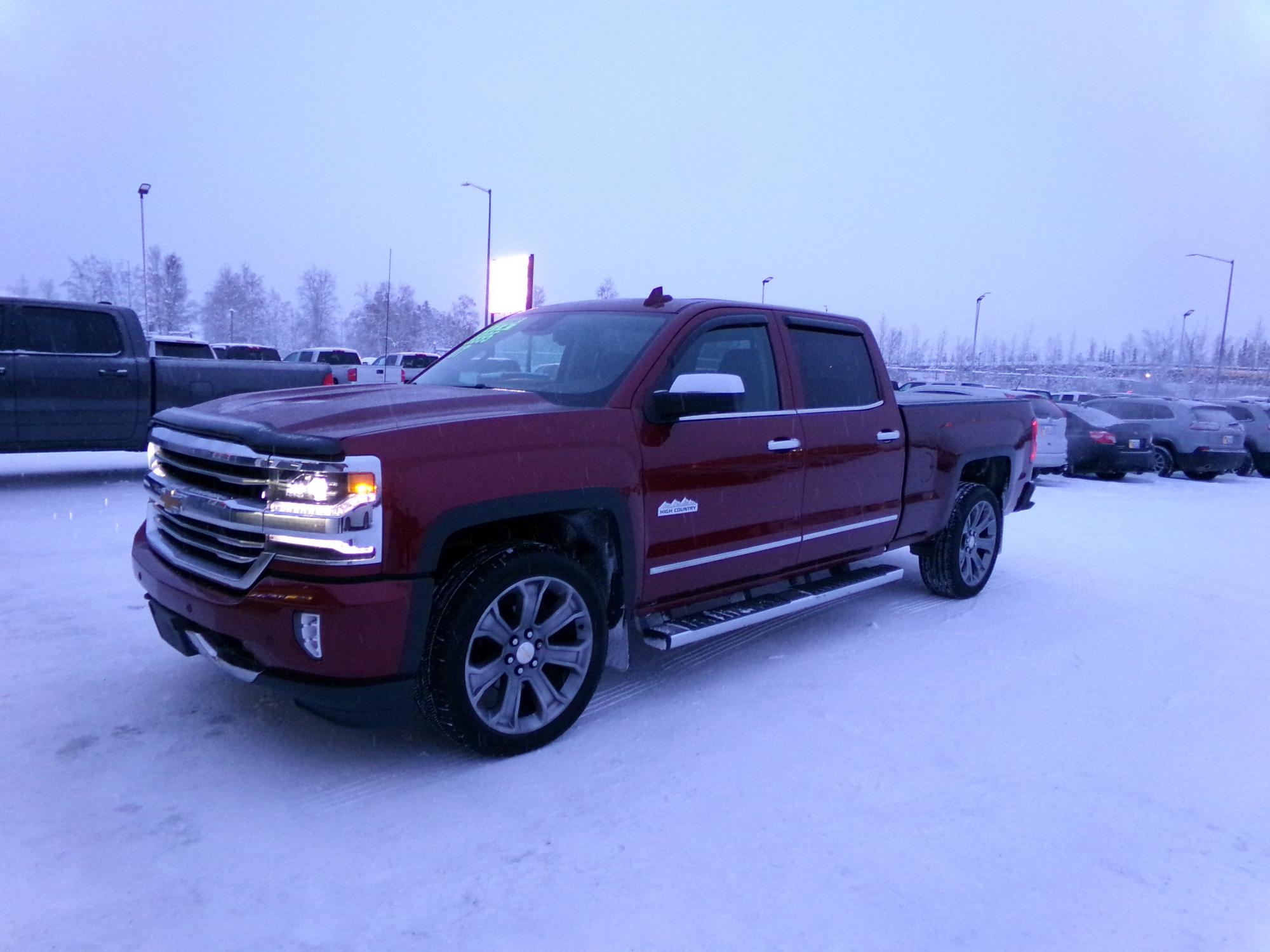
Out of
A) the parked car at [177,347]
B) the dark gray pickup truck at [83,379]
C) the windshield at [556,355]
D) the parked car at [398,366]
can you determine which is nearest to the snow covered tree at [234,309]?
the parked car at [398,366]

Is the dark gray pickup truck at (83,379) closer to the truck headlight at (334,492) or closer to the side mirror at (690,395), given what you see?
the side mirror at (690,395)

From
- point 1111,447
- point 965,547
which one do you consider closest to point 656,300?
point 965,547

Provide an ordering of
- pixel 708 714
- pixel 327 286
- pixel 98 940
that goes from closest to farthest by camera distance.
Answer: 1. pixel 98 940
2. pixel 708 714
3. pixel 327 286

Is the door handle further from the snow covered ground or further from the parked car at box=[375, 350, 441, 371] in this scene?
the parked car at box=[375, 350, 441, 371]

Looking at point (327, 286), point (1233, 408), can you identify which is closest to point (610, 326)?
point (1233, 408)

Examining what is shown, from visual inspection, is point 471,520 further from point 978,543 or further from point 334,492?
point 978,543

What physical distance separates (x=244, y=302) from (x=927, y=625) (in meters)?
85.6

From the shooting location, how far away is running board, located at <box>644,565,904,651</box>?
4.10 metres

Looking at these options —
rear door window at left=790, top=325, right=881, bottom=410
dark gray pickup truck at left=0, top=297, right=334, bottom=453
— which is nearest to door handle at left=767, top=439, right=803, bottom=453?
rear door window at left=790, top=325, right=881, bottom=410

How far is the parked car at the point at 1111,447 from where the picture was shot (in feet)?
49.4

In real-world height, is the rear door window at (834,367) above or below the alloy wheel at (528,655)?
above

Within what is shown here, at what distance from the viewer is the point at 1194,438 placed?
16.3 m

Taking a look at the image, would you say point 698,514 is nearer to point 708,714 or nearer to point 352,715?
point 708,714

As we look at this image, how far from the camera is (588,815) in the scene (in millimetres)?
3152
